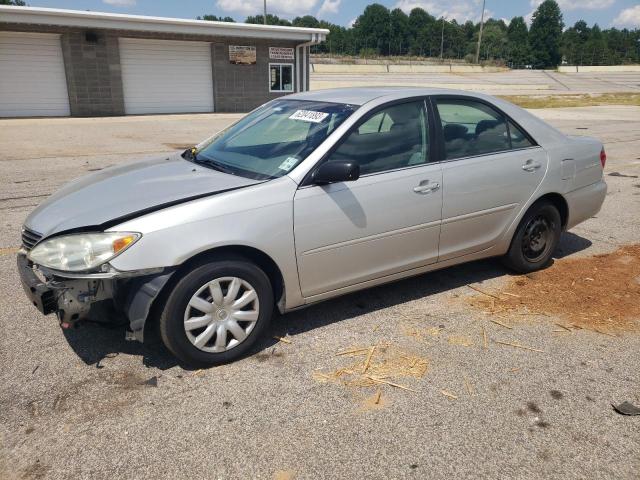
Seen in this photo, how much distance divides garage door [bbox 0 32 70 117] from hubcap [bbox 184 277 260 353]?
23.0 meters

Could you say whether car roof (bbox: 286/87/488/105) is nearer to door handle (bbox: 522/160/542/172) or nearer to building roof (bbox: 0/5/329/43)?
door handle (bbox: 522/160/542/172)

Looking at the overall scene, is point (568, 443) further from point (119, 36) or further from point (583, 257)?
point (119, 36)

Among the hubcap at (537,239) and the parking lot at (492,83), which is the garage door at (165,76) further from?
the hubcap at (537,239)

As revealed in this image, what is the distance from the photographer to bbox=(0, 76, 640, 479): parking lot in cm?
252

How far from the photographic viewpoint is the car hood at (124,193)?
3143 millimetres

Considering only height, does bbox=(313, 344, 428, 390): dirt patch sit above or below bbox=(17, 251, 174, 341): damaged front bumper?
below

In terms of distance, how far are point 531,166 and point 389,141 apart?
141 centimetres

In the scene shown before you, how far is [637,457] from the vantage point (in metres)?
2.56

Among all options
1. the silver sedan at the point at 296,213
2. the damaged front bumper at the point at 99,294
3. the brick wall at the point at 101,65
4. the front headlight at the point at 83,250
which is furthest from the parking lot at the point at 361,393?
the brick wall at the point at 101,65

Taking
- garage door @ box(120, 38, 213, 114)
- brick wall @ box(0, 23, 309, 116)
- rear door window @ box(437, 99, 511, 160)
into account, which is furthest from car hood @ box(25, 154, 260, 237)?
garage door @ box(120, 38, 213, 114)

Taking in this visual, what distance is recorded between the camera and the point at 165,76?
81.3 feet

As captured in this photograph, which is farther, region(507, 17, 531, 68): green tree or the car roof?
region(507, 17, 531, 68): green tree

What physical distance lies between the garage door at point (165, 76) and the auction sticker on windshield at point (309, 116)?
2240cm

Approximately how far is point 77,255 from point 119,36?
23.2 meters
